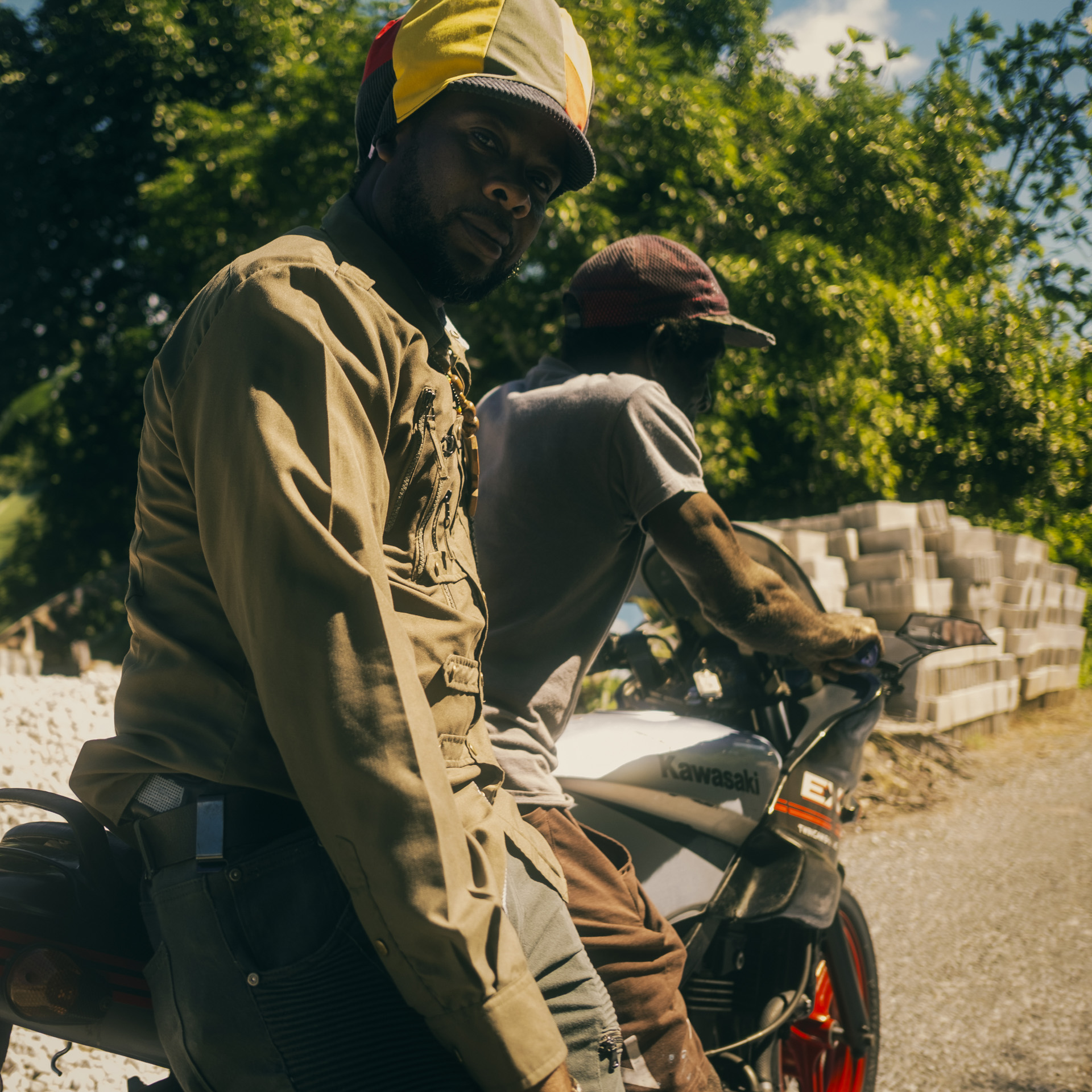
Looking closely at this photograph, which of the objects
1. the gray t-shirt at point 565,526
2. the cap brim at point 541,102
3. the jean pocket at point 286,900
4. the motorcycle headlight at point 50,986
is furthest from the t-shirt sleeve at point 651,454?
the motorcycle headlight at point 50,986

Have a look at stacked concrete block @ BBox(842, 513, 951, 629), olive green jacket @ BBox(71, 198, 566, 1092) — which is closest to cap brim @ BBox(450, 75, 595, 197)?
olive green jacket @ BBox(71, 198, 566, 1092)

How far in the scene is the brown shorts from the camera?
1.62 metres

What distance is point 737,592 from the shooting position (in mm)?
1910

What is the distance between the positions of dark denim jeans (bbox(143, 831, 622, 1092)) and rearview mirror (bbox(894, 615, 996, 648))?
5.69ft

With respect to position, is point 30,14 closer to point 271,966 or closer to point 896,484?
point 896,484

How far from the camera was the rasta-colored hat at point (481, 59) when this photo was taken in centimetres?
122

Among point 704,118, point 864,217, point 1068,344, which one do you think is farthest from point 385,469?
point 1068,344

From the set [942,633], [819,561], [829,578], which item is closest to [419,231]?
[942,633]

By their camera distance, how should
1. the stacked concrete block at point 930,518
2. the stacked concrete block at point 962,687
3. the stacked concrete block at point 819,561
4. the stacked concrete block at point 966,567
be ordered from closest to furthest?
the stacked concrete block at point 819,561 → the stacked concrete block at point 962,687 → the stacked concrete block at point 966,567 → the stacked concrete block at point 930,518

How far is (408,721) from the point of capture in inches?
37.9

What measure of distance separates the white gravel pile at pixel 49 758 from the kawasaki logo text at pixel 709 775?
1.22 m

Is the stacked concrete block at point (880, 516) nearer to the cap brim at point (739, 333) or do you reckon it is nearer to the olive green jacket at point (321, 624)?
the cap brim at point (739, 333)

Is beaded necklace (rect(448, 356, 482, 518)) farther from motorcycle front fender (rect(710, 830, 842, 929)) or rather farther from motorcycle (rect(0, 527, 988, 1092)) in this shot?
motorcycle front fender (rect(710, 830, 842, 929))

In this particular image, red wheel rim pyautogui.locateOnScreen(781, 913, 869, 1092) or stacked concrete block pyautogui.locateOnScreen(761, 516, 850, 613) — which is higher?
stacked concrete block pyautogui.locateOnScreen(761, 516, 850, 613)
